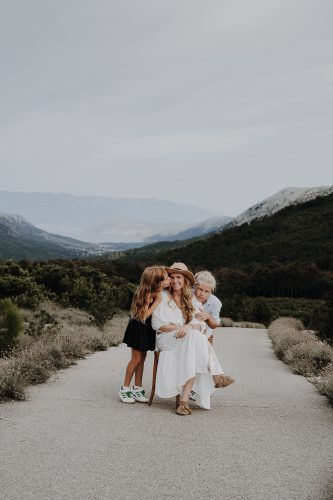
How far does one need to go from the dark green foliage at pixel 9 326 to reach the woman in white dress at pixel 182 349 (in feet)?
18.1

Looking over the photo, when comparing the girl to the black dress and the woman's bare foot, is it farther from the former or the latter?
the woman's bare foot

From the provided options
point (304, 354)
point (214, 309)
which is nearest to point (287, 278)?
point (304, 354)

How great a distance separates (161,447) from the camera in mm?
5121

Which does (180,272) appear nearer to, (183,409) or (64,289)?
(183,409)

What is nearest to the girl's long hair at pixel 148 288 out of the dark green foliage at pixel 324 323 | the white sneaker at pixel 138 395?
the white sneaker at pixel 138 395

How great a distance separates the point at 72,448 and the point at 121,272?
63.6 meters

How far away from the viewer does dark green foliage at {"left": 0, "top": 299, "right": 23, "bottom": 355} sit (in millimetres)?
11570

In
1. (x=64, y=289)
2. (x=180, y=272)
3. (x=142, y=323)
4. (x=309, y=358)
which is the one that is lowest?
(x=309, y=358)

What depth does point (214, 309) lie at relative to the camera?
296 inches

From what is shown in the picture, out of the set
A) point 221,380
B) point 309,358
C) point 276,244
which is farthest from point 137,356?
point 276,244

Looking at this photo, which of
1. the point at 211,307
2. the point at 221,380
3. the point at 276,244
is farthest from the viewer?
the point at 276,244

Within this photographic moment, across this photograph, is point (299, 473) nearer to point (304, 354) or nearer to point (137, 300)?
point (137, 300)

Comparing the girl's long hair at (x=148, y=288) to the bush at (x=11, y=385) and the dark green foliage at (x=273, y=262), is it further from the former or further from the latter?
the dark green foliage at (x=273, y=262)

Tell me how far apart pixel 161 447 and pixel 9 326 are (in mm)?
7463
